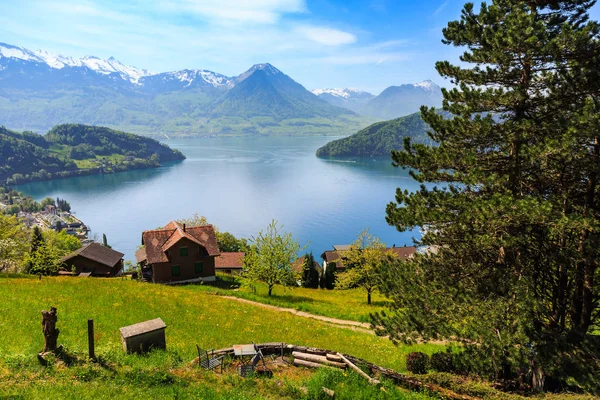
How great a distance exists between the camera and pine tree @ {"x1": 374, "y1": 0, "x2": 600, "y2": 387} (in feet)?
44.1

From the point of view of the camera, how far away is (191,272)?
1838 inches

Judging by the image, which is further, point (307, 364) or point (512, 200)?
point (307, 364)

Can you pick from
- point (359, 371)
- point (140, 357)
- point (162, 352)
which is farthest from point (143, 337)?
point (359, 371)

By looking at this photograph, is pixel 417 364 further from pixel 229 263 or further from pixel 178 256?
pixel 229 263

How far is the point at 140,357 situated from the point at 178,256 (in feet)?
106

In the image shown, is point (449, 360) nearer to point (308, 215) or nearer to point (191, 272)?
point (191, 272)

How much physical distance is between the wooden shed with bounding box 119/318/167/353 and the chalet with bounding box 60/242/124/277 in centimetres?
4183

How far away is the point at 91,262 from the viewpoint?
54.4 m

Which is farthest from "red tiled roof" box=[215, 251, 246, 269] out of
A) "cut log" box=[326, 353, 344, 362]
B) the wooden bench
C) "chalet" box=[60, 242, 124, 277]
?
"cut log" box=[326, 353, 344, 362]

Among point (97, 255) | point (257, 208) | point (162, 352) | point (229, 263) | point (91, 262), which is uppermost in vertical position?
point (162, 352)

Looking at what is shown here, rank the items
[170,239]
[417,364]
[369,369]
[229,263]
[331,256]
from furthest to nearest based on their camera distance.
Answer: [331,256] < [229,263] < [170,239] < [417,364] < [369,369]

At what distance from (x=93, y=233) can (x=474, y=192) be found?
462ft

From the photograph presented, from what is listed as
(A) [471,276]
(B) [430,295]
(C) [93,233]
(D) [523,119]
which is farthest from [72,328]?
(C) [93,233]

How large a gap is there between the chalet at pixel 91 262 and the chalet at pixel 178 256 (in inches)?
430
